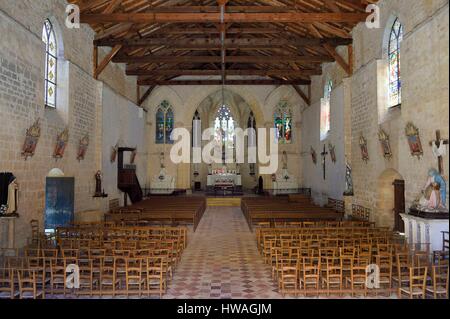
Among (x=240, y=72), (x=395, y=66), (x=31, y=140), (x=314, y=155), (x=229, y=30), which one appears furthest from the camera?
(x=314, y=155)

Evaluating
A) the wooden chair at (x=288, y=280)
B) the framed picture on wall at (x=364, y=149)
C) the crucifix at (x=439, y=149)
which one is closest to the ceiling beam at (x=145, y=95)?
the framed picture on wall at (x=364, y=149)

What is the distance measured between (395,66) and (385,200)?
4.55 m

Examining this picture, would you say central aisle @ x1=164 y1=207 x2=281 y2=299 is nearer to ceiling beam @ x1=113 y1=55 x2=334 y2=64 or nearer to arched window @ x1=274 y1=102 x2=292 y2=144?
ceiling beam @ x1=113 y1=55 x2=334 y2=64

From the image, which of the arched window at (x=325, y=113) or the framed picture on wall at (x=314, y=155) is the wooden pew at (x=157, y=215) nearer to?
the arched window at (x=325, y=113)

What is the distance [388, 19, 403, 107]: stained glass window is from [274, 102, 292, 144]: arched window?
51.1 feet

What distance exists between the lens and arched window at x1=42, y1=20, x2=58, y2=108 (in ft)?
43.5

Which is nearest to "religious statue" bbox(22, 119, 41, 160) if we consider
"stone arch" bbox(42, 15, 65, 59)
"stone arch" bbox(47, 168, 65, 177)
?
"stone arch" bbox(47, 168, 65, 177)

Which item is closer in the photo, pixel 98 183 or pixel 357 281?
pixel 357 281

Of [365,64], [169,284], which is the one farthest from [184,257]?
[365,64]

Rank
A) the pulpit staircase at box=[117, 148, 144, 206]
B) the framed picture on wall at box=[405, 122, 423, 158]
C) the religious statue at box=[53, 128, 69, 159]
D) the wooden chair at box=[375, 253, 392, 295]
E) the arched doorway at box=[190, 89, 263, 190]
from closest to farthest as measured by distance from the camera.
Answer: the wooden chair at box=[375, 253, 392, 295], the framed picture on wall at box=[405, 122, 423, 158], the religious statue at box=[53, 128, 69, 159], the pulpit staircase at box=[117, 148, 144, 206], the arched doorway at box=[190, 89, 263, 190]

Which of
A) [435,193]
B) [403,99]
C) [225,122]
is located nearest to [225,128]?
[225,122]

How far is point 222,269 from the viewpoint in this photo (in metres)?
9.33

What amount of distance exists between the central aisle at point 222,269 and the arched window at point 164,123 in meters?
15.3

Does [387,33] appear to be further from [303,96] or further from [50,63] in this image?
[303,96]
